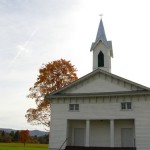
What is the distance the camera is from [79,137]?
2956cm

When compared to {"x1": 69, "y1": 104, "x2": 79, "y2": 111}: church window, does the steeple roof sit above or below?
above

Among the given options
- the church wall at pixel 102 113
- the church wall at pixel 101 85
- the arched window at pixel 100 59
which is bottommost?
the church wall at pixel 102 113

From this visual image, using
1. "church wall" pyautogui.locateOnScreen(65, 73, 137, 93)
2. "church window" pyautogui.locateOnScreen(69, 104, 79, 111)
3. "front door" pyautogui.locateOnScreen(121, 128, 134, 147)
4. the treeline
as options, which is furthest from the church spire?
the treeline

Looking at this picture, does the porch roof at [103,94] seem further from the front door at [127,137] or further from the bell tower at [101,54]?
the bell tower at [101,54]

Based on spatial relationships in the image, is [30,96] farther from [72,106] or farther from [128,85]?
[128,85]

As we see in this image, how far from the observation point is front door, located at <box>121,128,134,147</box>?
27.5m

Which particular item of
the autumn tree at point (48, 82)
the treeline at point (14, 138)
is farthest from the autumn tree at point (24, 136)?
the autumn tree at point (48, 82)

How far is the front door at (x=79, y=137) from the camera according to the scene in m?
29.3

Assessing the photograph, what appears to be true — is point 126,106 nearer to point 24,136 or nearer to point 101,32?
point 101,32

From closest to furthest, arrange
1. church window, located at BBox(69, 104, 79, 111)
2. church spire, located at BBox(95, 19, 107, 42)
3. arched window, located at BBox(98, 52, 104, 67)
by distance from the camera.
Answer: church window, located at BBox(69, 104, 79, 111)
arched window, located at BBox(98, 52, 104, 67)
church spire, located at BBox(95, 19, 107, 42)

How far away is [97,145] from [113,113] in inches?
158

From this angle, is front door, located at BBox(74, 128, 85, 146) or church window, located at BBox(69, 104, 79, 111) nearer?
church window, located at BBox(69, 104, 79, 111)

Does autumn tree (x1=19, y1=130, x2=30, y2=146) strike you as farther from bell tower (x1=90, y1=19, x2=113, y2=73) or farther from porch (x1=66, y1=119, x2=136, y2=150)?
porch (x1=66, y1=119, x2=136, y2=150)

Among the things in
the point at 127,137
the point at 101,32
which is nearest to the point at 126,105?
the point at 127,137
